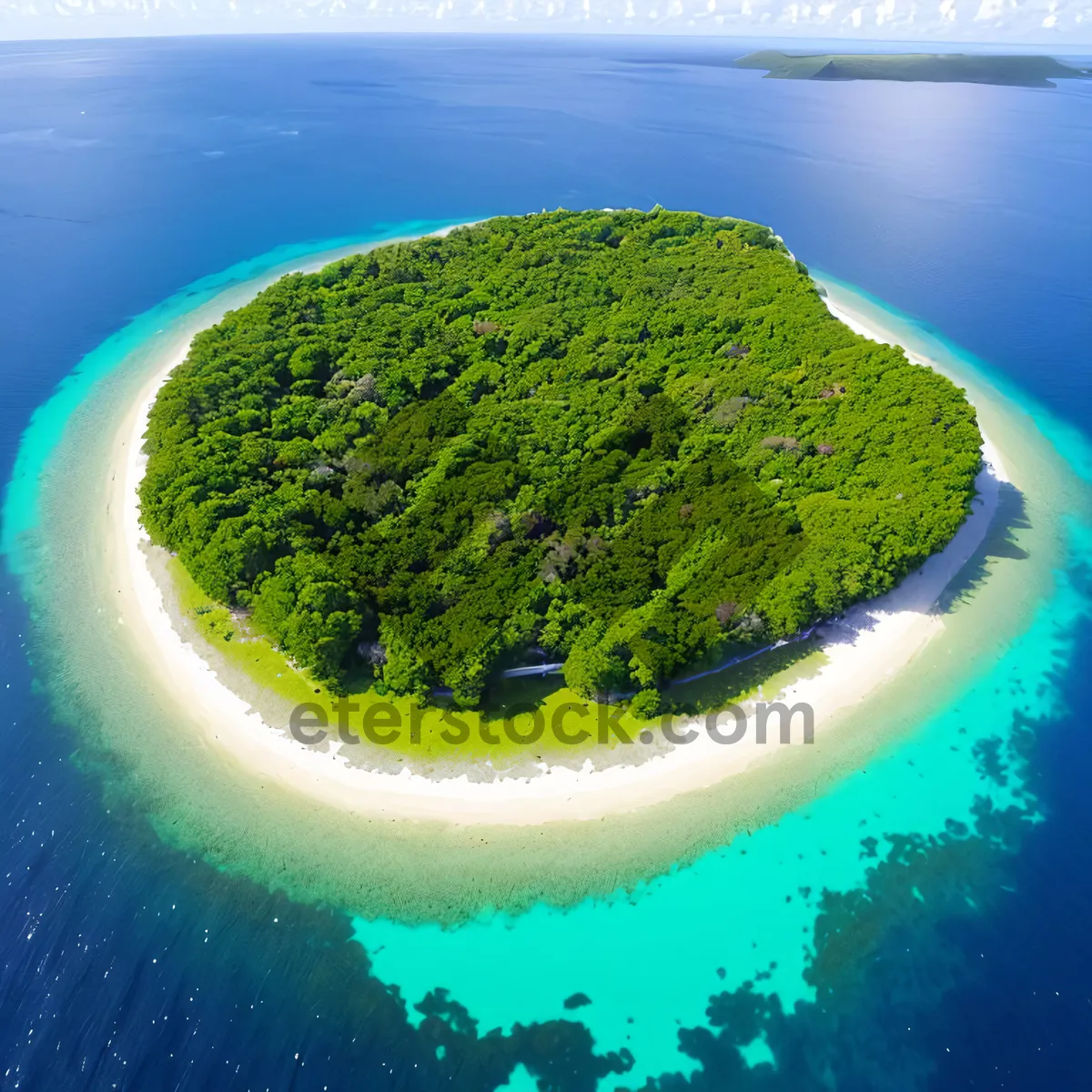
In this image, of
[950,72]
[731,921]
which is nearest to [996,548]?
[731,921]

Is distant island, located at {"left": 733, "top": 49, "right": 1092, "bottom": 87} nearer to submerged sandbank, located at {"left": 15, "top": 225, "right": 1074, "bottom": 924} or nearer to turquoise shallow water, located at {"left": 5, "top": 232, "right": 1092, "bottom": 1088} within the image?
submerged sandbank, located at {"left": 15, "top": 225, "right": 1074, "bottom": 924}

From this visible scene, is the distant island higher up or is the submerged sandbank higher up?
the distant island

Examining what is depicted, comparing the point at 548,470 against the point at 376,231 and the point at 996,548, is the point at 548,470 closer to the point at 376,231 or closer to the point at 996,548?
the point at 996,548

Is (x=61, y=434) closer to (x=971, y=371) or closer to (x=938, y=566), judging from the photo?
(x=938, y=566)

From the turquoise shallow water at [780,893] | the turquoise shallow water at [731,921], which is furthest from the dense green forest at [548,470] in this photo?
the turquoise shallow water at [731,921]

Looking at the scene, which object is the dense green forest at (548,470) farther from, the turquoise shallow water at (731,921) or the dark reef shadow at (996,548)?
the turquoise shallow water at (731,921)

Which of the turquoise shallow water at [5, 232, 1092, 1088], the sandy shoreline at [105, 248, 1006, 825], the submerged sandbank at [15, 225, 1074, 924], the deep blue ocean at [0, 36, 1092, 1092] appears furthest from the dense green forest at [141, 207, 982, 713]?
the deep blue ocean at [0, 36, 1092, 1092]
